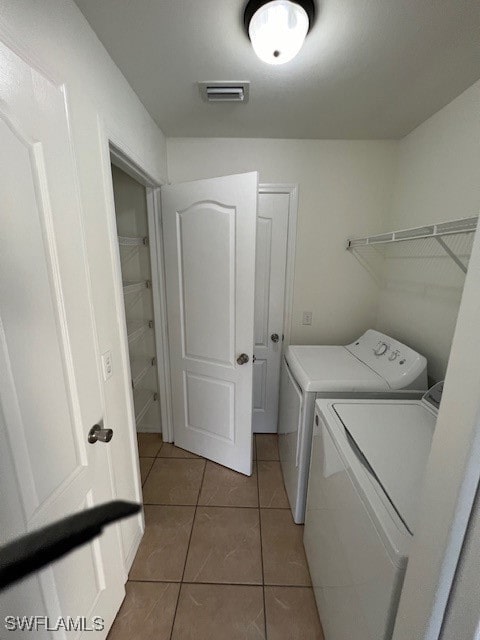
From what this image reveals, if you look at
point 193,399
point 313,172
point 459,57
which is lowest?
point 193,399

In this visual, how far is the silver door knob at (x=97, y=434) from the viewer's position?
2.97 feet

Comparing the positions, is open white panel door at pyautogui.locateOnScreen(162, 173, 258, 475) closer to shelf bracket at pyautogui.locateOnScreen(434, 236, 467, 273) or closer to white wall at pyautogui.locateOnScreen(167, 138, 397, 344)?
white wall at pyautogui.locateOnScreen(167, 138, 397, 344)

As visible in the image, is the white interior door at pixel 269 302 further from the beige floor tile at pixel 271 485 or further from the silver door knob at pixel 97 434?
the silver door knob at pixel 97 434

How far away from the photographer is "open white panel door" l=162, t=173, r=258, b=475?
155 cm

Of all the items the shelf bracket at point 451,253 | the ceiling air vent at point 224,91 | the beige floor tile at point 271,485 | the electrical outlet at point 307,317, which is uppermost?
the ceiling air vent at point 224,91

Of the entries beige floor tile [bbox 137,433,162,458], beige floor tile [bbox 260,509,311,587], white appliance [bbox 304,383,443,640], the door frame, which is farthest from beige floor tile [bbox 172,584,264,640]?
beige floor tile [bbox 137,433,162,458]

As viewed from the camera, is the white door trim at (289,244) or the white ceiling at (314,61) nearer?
the white ceiling at (314,61)

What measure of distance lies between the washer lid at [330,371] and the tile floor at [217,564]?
0.88m

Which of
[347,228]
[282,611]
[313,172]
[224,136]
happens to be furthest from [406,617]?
[224,136]

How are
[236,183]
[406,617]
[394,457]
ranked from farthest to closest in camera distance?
[236,183] → [394,457] → [406,617]

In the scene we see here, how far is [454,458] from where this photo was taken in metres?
0.43

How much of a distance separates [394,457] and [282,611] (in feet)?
3.07

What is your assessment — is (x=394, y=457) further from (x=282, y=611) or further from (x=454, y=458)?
(x=282, y=611)

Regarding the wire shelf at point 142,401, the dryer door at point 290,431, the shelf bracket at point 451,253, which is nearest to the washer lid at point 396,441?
the dryer door at point 290,431
